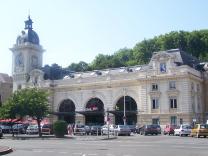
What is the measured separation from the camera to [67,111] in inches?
3258

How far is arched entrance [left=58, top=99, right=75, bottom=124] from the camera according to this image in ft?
263

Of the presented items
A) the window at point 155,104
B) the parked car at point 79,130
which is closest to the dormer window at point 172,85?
the window at point 155,104

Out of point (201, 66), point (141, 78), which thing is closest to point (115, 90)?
point (141, 78)

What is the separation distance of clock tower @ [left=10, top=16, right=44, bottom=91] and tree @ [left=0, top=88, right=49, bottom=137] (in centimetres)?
3492

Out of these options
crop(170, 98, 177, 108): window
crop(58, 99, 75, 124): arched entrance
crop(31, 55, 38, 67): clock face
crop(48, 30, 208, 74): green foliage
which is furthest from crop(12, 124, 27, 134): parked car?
crop(31, 55, 38, 67): clock face

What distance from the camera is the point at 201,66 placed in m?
75.9

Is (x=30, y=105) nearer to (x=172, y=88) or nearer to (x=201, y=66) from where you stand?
(x=172, y=88)

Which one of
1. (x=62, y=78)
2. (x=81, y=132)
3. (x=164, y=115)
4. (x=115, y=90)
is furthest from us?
(x=62, y=78)

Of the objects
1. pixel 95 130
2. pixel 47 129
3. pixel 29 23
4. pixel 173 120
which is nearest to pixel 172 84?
pixel 173 120

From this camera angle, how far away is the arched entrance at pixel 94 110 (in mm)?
77113

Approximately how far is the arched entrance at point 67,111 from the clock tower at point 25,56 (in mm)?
10834

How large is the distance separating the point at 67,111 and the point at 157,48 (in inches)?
1060

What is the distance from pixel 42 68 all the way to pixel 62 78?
6037mm

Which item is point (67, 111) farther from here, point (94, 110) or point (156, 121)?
point (156, 121)
